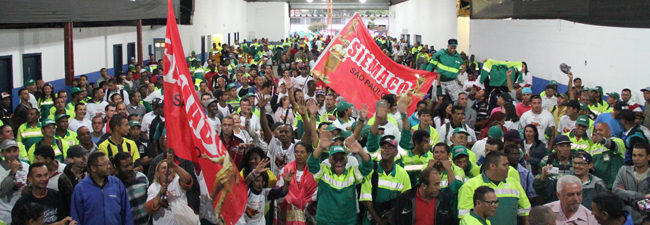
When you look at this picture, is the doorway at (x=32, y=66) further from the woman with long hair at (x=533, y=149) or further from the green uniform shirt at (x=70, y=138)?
the woman with long hair at (x=533, y=149)

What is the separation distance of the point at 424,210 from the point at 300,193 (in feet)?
4.66

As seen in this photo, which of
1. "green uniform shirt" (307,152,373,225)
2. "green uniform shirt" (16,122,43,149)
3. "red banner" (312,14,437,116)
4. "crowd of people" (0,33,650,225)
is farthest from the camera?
"red banner" (312,14,437,116)

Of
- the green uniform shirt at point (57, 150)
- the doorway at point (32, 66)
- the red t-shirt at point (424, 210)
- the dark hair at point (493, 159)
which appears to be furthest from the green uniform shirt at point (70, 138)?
the doorway at point (32, 66)

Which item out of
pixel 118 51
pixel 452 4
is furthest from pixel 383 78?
pixel 452 4

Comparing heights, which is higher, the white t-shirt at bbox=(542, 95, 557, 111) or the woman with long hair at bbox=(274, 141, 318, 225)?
the white t-shirt at bbox=(542, 95, 557, 111)

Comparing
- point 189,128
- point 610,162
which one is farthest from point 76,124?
point 610,162

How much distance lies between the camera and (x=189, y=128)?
5465mm

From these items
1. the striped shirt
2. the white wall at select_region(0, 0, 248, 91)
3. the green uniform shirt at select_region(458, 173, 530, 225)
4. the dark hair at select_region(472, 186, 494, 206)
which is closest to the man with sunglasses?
the green uniform shirt at select_region(458, 173, 530, 225)

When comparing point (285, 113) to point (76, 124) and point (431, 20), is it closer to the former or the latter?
point (76, 124)

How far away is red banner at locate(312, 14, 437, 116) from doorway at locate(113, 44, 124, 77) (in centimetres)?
1378

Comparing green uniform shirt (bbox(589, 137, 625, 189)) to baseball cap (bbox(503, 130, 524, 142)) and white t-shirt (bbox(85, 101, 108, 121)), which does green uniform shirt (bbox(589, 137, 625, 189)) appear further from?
white t-shirt (bbox(85, 101, 108, 121))

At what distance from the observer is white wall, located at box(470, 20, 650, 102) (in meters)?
12.6

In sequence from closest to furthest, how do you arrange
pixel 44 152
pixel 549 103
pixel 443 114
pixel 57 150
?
pixel 44 152
pixel 57 150
pixel 443 114
pixel 549 103

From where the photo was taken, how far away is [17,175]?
7.04 meters
